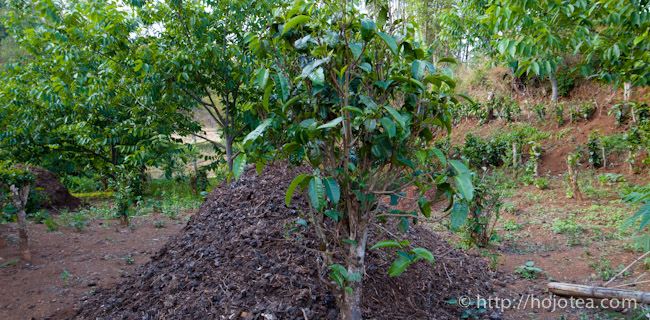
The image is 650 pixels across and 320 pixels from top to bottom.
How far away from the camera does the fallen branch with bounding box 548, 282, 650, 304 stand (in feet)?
7.38

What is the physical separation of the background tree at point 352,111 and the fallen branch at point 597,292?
1469 mm

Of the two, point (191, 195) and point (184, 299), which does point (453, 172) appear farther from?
point (191, 195)

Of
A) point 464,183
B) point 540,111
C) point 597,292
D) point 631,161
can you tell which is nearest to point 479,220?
point 597,292

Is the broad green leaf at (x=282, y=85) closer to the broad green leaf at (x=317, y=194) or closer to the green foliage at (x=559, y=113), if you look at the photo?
the broad green leaf at (x=317, y=194)

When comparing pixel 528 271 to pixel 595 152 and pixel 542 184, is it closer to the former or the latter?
pixel 542 184

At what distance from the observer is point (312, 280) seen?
2.23 meters

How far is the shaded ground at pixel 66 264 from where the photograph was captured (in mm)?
2615

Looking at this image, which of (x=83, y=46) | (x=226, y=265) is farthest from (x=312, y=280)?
(x=83, y=46)

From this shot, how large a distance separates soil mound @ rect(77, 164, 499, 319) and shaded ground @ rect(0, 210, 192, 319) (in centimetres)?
24

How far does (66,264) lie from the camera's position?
3.31 metres

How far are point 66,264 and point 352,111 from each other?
321cm

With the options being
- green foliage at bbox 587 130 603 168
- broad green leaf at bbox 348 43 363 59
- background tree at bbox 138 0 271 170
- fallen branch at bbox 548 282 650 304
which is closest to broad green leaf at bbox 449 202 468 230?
broad green leaf at bbox 348 43 363 59

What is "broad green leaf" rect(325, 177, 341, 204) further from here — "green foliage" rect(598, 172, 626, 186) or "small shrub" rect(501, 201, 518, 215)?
"green foliage" rect(598, 172, 626, 186)

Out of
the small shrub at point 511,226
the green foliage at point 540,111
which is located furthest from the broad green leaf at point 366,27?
the green foliage at point 540,111
